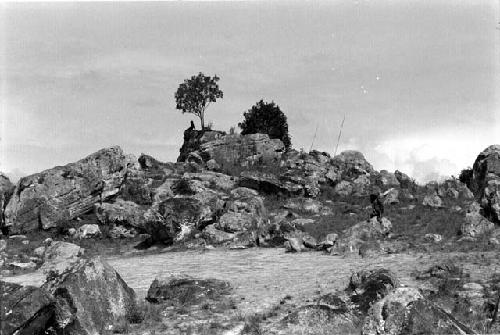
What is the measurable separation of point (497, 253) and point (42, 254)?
2401cm

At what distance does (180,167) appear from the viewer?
53.5 meters

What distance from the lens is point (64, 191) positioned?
37906 mm

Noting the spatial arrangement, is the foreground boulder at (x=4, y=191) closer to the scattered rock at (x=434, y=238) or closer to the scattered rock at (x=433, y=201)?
the scattered rock at (x=434, y=238)

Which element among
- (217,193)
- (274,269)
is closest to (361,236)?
(274,269)

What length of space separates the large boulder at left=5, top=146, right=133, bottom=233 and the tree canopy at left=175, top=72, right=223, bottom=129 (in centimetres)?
3615

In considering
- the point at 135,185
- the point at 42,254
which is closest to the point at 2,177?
the point at 135,185

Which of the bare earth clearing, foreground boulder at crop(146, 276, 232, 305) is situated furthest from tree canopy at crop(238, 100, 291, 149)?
foreground boulder at crop(146, 276, 232, 305)

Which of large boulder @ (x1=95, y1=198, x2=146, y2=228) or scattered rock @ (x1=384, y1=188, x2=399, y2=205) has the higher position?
scattered rock @ (x1=384, y1=188, x2=399, y2=205)

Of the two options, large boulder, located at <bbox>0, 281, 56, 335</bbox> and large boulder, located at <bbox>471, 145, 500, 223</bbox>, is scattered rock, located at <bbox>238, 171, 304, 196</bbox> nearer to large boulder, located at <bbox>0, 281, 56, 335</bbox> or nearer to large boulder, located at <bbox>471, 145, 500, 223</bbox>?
large boulder, located at <bbox>471, 145, 500, 223</bbox>

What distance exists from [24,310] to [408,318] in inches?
335

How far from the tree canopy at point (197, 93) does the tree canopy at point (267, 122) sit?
327 inches

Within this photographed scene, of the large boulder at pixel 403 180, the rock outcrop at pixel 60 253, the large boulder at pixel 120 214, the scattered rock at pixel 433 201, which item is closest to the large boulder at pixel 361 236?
the scattered rock at pixel 433 201

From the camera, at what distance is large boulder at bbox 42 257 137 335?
1260 cm

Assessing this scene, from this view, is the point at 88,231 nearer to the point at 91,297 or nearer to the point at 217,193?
the point at 217,193
